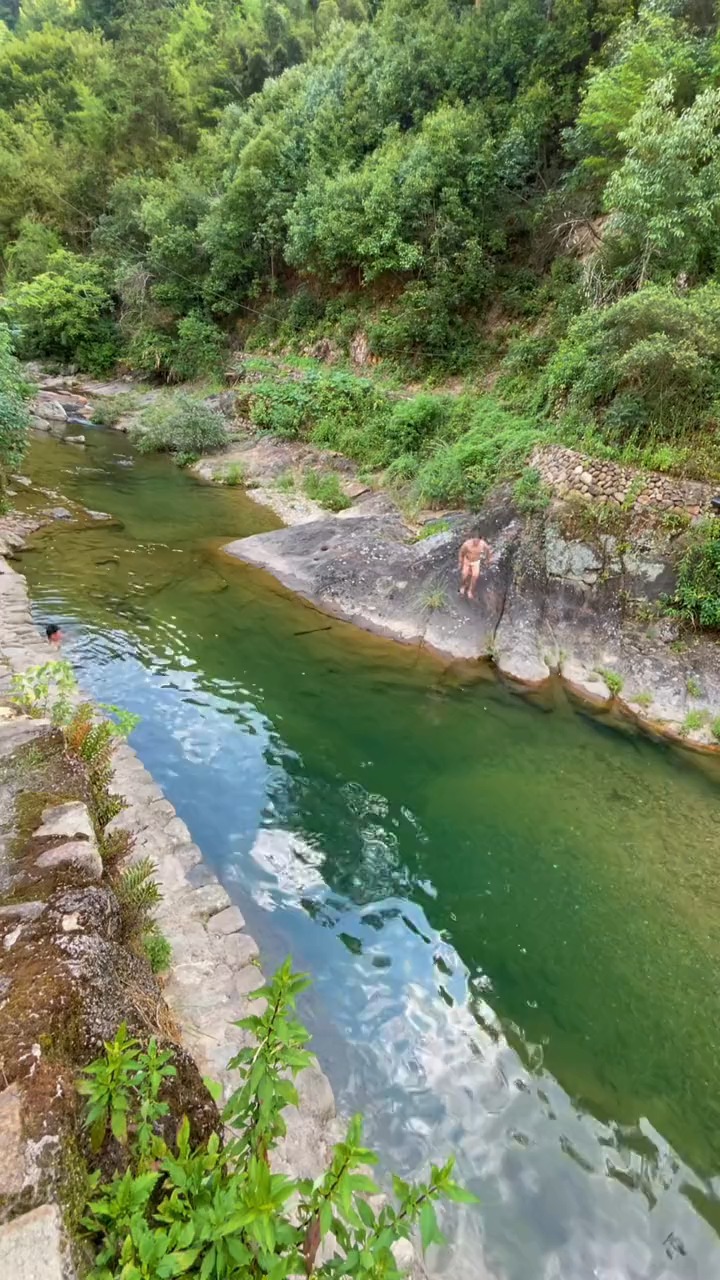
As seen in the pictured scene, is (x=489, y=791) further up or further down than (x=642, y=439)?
further down

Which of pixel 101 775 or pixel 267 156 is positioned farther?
pixel 267 156

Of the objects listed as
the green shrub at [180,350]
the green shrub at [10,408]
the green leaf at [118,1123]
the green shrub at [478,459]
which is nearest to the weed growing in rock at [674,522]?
the green shrub at [478,459]

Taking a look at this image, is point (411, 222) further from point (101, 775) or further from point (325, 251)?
point (101, 775)

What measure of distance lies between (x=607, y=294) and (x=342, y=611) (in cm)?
787

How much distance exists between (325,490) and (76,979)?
478 inches

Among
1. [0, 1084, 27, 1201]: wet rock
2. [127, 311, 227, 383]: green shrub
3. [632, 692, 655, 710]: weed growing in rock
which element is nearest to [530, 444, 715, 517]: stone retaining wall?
[632, 692, 655, 710]: weed growing in rock

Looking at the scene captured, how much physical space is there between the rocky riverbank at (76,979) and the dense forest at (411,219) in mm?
8334

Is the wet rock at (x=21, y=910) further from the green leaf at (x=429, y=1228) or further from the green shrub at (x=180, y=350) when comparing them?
the green shrub at (x=180, y=350)

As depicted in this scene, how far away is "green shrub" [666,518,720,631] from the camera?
27.7 ft

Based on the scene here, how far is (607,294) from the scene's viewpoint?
11.4 metres

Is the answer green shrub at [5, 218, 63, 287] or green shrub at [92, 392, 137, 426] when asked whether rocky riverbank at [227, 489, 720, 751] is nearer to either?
green shrub at [92, 392, 137, 426]

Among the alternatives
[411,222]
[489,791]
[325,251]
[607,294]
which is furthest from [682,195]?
[325,251]

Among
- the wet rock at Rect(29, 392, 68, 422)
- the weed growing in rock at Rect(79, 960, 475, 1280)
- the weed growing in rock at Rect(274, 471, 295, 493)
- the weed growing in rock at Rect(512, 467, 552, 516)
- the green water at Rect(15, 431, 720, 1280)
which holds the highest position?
the weed growing in rock at Rect(512, 467, 552, 516)

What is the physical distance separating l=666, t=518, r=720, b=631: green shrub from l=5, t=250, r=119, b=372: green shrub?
23495 millimetres
